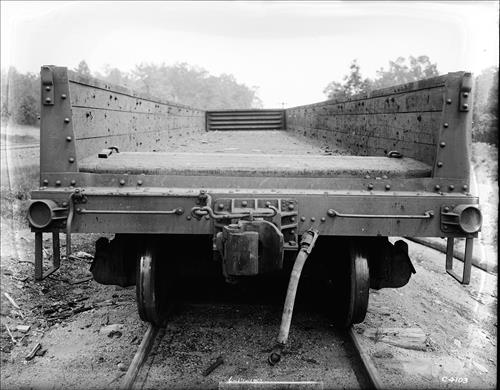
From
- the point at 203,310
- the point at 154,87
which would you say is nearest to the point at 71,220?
the point at 203,310

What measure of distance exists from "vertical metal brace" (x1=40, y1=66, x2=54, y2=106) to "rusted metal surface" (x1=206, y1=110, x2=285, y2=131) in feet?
23.1

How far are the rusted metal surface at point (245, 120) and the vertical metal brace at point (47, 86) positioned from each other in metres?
7.06

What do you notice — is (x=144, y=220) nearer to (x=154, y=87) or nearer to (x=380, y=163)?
(x=380, y=163)

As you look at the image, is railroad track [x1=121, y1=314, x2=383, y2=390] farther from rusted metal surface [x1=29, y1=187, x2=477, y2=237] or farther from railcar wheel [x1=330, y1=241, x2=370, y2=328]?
rusted metal surface [x1=29, y1=187, x2=477, y2=237]

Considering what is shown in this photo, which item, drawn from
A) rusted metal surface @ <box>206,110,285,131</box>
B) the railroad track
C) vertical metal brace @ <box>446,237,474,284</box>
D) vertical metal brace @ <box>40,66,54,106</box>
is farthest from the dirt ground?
rusted metal surface @ <box>206,110,285,131</box>

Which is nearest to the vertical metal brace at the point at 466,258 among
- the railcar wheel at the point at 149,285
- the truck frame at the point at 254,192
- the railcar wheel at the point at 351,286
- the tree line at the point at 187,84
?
the truck frame at the point at 254,192

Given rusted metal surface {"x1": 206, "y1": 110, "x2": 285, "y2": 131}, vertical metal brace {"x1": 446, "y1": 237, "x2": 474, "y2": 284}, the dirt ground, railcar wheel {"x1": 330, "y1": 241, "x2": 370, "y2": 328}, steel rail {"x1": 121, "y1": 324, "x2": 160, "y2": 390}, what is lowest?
the dirt ground

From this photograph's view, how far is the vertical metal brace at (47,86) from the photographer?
278 cm

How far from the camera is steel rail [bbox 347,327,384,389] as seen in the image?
272 centimetres

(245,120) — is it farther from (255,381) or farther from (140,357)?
(255,381)

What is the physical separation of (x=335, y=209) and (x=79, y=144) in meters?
1.59

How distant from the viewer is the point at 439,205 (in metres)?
2.82

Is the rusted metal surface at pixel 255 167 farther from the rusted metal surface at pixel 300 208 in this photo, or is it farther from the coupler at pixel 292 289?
the coupler at pixel 292 289

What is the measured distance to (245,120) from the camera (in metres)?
10.6
